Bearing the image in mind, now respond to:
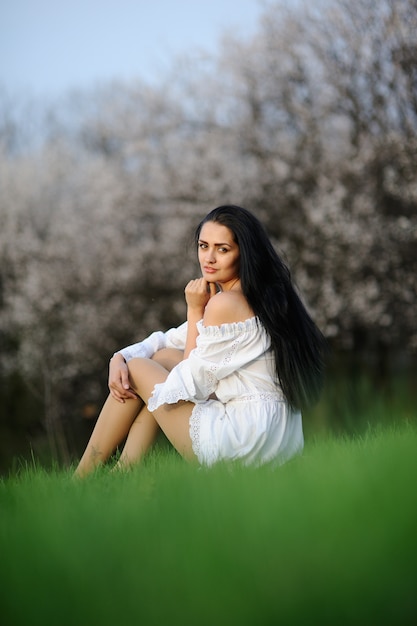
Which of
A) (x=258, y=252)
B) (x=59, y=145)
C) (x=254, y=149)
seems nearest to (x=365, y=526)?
(x=258, y=252)

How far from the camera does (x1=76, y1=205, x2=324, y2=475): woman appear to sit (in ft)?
10.0

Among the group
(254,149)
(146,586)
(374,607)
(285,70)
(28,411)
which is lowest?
(28,411)

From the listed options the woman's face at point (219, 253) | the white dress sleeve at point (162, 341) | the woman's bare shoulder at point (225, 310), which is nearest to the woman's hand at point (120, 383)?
the white dress sleeve at point (162, 341)

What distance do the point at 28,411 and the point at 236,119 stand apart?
469cm

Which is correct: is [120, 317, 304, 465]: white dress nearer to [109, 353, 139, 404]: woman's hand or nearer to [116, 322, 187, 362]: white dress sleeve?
[109, 353, 139, 404]: woman's hand

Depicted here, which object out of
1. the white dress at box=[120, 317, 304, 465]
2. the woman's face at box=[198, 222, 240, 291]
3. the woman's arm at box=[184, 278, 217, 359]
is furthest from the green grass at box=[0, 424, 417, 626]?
the woman's face at box=[198, 222, 240, 291]

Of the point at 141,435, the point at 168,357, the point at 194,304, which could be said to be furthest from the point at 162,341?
the point at 141,435

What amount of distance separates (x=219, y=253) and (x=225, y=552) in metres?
1.75

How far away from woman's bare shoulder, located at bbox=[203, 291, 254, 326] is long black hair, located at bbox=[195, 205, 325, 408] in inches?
2.5

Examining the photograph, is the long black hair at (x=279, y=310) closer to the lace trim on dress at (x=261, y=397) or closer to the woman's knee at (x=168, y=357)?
the lace trim on dress at (x=261, y=397)

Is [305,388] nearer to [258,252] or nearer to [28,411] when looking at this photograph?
[258,252]

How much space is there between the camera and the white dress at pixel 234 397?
3.03 meters

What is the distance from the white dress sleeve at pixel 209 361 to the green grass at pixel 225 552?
0.72 m

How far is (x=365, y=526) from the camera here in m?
1.84
